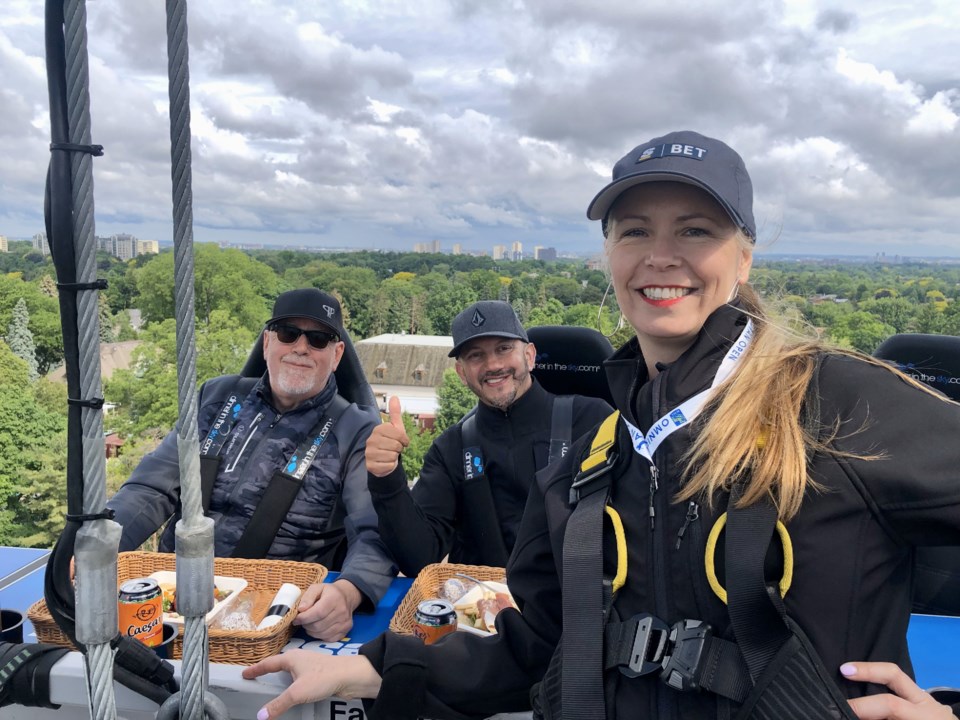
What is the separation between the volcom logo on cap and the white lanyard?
346mm

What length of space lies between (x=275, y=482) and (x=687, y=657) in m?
2.51

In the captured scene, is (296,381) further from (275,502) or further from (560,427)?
(560,427)

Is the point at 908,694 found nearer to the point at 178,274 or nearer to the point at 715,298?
the point at 715,298

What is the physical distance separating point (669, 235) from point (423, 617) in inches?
49.6

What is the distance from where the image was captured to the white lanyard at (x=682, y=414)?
132cm

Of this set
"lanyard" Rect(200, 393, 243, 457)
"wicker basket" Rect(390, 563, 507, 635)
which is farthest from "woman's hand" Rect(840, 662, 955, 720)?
"lanyard" Rect(200, 393, 243, 457)

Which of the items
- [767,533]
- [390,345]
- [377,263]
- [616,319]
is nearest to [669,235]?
[616,319]

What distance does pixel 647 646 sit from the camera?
49.0 inches

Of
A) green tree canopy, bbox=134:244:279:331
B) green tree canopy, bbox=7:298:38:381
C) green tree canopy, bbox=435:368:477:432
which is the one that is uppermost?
green tree canopy, bbox=134:244:279:331

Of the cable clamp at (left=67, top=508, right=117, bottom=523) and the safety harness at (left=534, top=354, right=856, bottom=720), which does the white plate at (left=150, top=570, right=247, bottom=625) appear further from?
the cable clamp at (left=67, top=508, right=117, bottom=523)

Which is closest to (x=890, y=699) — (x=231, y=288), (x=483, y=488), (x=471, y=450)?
(x=483, y=488)

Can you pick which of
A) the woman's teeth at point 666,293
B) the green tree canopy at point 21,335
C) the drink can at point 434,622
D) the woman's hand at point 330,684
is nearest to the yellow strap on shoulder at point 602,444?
the woman's teeth at point 666,293

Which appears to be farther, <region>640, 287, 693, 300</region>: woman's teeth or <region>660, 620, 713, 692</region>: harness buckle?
<region>640, 287, 693, 300</region>: woman's teeth

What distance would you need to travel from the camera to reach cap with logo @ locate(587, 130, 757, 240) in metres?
1.34
